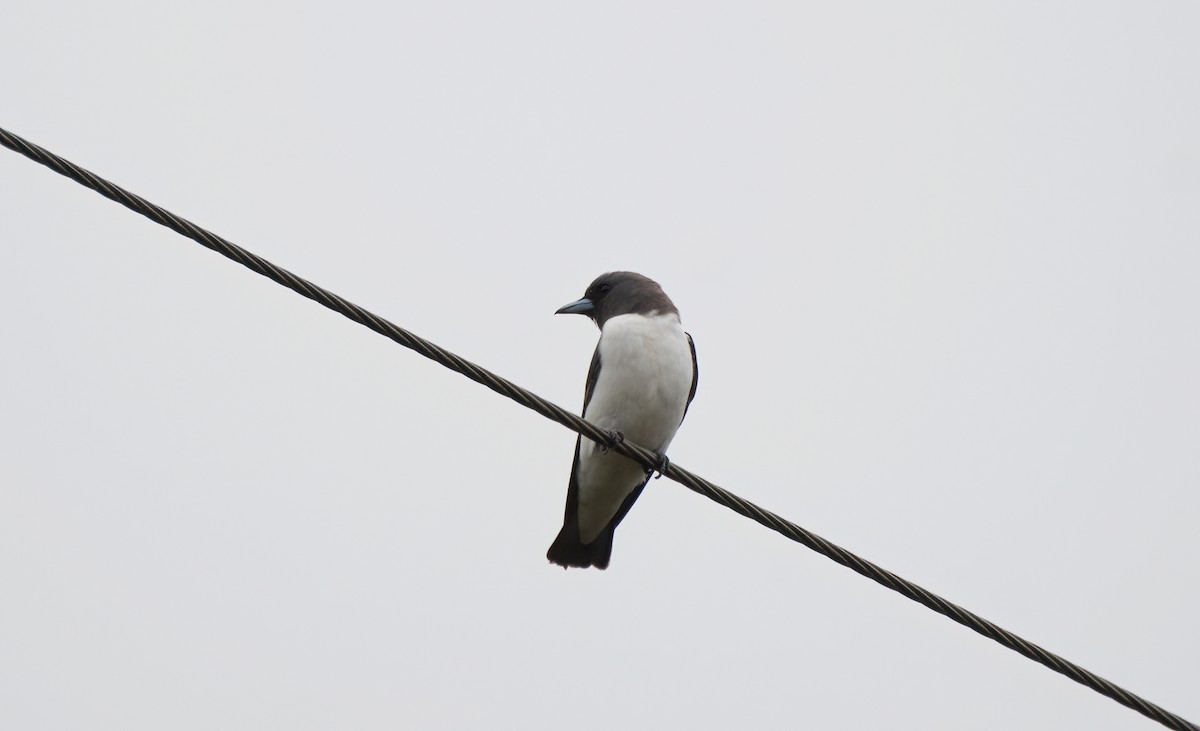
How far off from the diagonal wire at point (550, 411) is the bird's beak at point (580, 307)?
2908 mm

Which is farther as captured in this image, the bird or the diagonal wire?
the bird

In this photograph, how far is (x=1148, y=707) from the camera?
4.12 metres

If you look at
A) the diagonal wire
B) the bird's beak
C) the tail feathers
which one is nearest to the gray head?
the bird's beak

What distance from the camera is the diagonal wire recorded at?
3512mm

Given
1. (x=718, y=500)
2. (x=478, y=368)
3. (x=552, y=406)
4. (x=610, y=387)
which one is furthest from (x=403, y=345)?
(x=610, y=387)

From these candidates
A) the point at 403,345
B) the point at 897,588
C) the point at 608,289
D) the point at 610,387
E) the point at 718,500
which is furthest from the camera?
the point at 608,289

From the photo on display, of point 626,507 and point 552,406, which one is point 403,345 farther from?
point 626,507

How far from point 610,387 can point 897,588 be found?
2444 millimetres

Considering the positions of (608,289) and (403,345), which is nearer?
(403,345)

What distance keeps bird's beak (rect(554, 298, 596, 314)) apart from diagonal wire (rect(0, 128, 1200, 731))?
2.91 metres

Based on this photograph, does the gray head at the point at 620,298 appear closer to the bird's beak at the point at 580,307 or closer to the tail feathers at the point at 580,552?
the bird's beak at the point at 580,307

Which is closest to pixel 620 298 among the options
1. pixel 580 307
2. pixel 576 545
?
pixel 580 307

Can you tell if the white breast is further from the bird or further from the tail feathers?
the tail feathers

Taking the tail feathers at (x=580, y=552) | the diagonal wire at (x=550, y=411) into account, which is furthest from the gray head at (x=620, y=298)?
the diagonal wire at (x=550, y=411)
